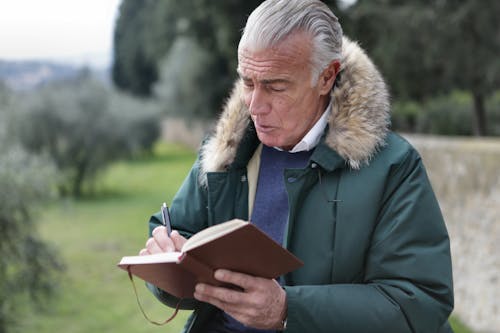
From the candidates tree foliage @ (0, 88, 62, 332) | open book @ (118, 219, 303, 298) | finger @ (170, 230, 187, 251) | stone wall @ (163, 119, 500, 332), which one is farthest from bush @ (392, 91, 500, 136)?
open book @ (118, 219, 303, 298)

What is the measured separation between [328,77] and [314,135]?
19 centimetres

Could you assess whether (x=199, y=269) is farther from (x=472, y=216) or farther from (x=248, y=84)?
(x=472, y=216)

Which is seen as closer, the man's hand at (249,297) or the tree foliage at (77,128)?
the man's hand at (249,297)

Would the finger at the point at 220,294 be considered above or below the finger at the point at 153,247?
below

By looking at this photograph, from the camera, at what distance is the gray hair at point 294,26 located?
2.11 metres

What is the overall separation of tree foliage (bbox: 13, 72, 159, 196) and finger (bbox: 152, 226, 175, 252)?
18.3 meters

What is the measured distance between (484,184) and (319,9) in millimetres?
4619

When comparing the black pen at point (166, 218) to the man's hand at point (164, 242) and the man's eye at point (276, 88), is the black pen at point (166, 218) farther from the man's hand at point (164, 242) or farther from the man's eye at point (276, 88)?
the man's eye at point (276, 88)

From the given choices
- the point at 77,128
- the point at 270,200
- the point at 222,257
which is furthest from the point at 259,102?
the point at 77,128

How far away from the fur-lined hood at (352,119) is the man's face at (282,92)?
0.08 meters

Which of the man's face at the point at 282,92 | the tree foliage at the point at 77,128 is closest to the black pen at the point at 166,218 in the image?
the man's face at the point at 282,92

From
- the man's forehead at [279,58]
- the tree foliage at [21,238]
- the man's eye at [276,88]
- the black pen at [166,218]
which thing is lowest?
the tree foliage at [21,238]

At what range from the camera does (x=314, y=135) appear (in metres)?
2.29

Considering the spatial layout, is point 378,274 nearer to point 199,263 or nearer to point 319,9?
point 199,263
